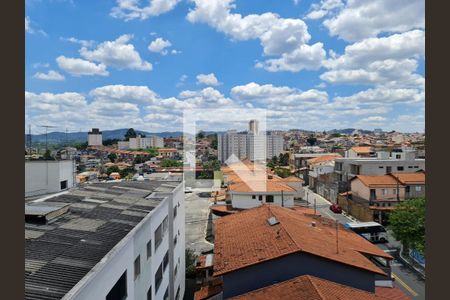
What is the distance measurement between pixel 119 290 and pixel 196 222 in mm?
21527

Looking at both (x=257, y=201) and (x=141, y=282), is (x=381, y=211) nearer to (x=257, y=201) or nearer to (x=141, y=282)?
(x=257, y=201)

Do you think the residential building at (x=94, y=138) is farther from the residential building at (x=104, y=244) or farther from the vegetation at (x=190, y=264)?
the residential building at (x=104, y=244)

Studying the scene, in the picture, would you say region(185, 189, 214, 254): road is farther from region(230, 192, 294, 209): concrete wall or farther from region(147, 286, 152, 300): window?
region(147, 286, 152, 300): window

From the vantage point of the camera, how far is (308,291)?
7.36m

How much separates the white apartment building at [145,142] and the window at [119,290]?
115 metres

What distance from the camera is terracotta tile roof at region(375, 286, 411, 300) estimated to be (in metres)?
9.33

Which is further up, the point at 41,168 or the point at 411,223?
the point at 41,168

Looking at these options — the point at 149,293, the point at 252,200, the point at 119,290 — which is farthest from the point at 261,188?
the point at 119,290

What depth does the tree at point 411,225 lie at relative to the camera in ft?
56.3

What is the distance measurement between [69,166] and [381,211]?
74.5ft

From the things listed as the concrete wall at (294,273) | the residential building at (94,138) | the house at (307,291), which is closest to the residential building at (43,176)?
the concrete wall at (294,273)

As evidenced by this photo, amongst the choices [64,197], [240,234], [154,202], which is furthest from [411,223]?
[64,197]

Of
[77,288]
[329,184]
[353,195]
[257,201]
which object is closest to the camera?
[77,288]

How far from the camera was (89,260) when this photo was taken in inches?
229
